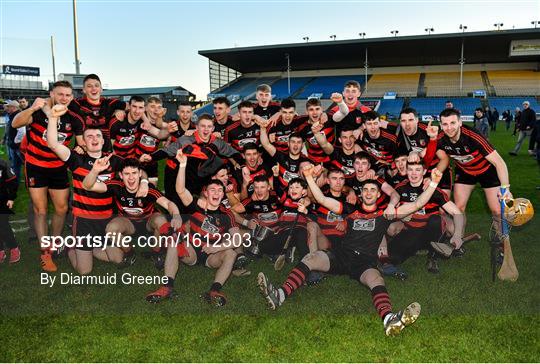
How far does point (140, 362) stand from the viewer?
11.2ft

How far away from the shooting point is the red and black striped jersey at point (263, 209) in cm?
574

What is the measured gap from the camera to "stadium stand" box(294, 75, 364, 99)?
4447 cm

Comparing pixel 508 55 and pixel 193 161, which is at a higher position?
pixel 508 55

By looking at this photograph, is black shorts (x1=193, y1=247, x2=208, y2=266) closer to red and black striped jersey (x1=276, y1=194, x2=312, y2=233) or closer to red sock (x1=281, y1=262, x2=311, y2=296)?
red and black striped jersey (x1=276, y1=194, x2=312, y2=233)

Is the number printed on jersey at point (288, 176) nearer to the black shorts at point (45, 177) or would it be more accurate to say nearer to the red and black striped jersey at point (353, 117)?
the red and black striped jersey at point (353, 117)

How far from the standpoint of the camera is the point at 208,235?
197 inches

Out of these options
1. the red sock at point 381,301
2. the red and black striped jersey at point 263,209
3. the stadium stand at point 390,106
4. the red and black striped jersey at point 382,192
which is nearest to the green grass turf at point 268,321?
the red sock at point 381,301

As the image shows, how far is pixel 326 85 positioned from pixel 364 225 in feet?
140

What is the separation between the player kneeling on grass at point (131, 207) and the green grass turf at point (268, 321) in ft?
1.55

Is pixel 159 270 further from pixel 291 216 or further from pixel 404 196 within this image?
pixel 404 196

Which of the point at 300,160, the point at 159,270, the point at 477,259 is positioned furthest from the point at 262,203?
the point at 477,259

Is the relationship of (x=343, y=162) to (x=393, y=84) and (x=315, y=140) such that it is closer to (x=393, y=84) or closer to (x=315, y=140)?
(x=315, y=140)

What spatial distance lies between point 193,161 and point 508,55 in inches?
1727

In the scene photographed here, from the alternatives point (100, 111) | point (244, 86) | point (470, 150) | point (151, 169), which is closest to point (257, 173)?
point (151, 169)
